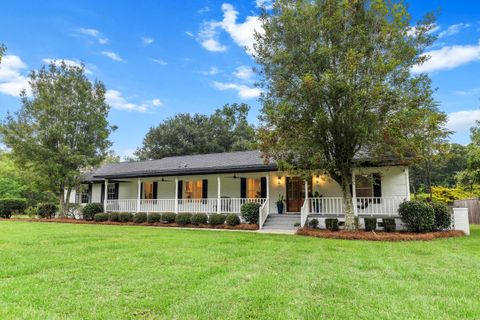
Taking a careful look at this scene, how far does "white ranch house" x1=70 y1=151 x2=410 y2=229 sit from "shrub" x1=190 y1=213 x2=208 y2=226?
836 mm

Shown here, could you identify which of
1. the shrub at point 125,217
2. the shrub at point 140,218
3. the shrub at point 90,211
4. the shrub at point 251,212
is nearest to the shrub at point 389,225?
the shrub at point 251,212

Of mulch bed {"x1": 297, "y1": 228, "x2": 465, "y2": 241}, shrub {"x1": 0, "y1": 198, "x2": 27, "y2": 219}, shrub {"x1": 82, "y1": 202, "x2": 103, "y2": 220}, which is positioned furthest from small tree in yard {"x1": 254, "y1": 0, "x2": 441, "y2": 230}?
shrub {"x1": 0, "y1": 198, "x2": 27, "y2": 219}

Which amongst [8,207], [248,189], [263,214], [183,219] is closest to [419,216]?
[263,214]

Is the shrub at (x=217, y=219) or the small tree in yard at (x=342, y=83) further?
the shrub at (x=217, y=219)

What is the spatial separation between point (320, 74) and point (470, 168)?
914cm

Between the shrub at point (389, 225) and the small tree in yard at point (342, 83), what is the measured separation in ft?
8.73

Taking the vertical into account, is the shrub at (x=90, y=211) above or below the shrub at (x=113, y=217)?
above

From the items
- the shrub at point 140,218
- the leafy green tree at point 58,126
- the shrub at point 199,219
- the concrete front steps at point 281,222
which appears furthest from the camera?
the leafy green tree at point 58,126

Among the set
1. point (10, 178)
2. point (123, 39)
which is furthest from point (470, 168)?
Result: point (10, 178)

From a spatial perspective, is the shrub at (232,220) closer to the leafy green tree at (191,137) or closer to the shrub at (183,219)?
the shrub at (183,219)

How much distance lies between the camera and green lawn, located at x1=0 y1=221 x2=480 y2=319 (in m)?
3.51

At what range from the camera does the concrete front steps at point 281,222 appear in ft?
44.5

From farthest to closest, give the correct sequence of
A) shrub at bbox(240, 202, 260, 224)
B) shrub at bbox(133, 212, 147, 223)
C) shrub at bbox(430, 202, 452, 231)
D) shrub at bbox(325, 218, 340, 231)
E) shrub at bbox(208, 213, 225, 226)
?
shrub at bbox(133, 212, 147, 223), shrub at bbox(208, 213, 225, 226), shrub at bbox(240, 202, 260, 224), shrub at bbox(325, 218, 340, 231), shrub at bbox(430, 202, 452, 231)

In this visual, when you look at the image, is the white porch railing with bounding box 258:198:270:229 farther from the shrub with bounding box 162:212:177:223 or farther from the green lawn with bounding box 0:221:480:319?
the green lawn with bounding box 0:221:480:319
